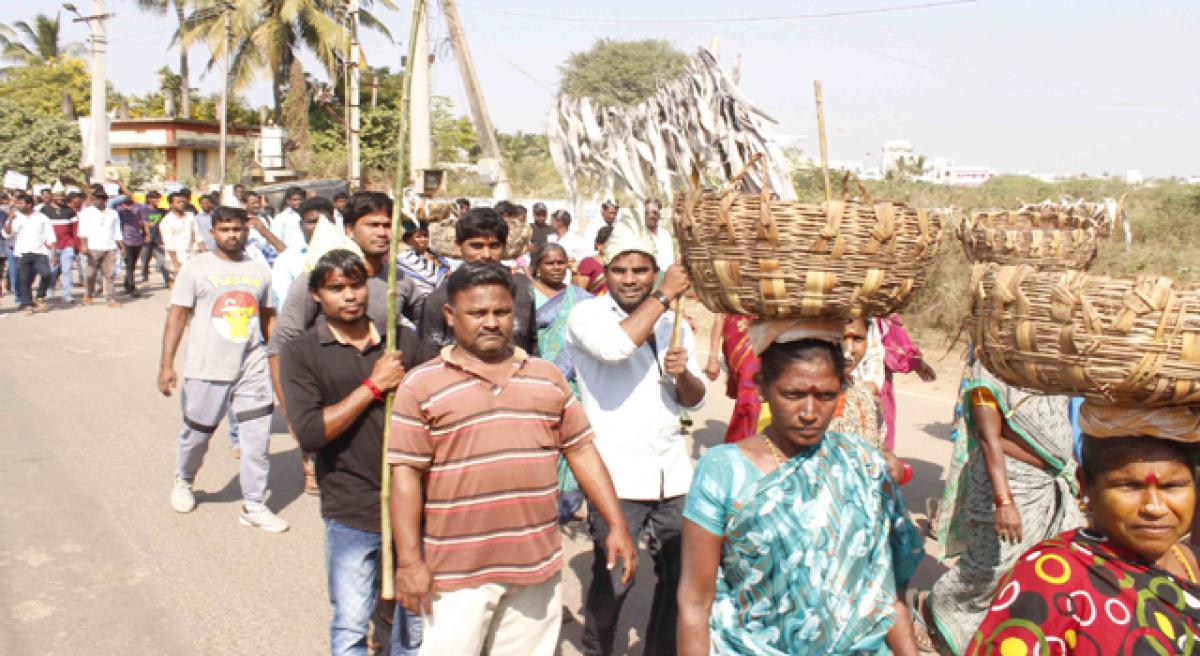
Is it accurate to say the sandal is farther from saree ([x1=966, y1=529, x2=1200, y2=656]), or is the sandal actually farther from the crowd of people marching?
saree ([x1=966, y1=529, x2=1200, y2=656])

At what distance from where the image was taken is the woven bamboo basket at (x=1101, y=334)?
183 cm

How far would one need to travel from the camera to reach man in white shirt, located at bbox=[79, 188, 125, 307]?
604 inches

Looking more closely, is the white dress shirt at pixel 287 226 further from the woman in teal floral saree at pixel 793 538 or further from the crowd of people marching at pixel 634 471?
the woman in teal floral saree at pixel 793 538

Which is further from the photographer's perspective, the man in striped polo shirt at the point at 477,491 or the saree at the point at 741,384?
the saree at the point at 741,384

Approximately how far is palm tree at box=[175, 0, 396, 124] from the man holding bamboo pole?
32.8 m

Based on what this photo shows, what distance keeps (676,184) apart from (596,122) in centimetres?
470

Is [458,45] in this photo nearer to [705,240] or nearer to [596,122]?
[596,122]

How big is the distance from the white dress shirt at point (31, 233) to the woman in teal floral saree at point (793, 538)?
15.1 metres

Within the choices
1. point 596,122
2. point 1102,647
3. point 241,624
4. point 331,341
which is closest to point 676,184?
point 331,341

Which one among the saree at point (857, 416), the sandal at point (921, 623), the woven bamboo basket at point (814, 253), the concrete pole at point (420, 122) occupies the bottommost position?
the sandal at point (921, 623)

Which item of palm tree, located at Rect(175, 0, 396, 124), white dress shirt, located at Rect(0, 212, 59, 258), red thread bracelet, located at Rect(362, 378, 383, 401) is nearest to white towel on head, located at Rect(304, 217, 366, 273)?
red thread bracelet, located at Rect(362, 378, 383, 401)

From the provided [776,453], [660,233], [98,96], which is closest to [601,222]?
[660,233]

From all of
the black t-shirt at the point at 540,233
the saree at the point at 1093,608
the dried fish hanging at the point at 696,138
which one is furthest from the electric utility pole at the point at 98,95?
the saree at the point at 1093,608

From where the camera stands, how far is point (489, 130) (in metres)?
19.3
